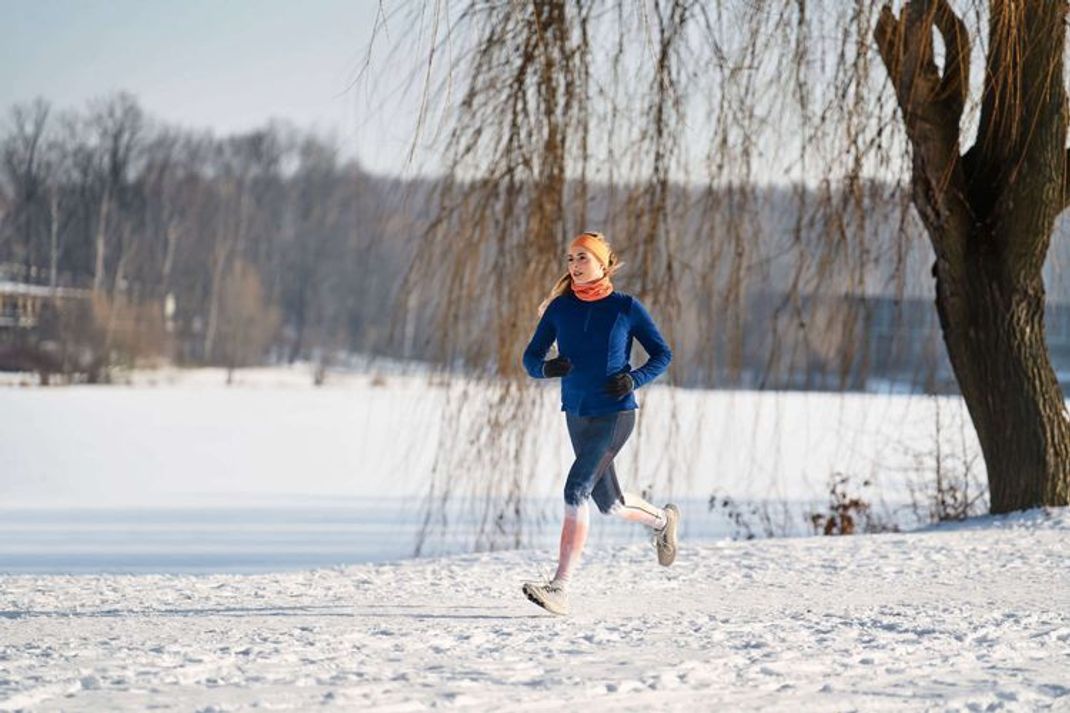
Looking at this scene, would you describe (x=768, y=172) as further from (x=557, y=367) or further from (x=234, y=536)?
(x=234, y=536)

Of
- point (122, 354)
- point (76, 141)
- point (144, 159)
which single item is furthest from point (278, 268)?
point (122, 354)

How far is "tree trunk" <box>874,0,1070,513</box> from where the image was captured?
303 inches

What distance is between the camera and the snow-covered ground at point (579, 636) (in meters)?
3.64

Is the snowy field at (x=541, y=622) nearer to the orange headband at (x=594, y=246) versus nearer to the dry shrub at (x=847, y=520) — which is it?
the dry shrub at (x=847, y=520)

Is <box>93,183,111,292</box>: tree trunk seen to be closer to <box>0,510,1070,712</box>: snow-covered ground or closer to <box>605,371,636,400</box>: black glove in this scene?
<box>0,510,1070,712</box>: snow-covered ground

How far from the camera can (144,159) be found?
1727 inches

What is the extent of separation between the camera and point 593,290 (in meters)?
4.87

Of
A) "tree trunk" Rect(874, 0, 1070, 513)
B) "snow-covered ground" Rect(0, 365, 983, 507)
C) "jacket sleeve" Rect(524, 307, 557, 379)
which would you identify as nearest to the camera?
"jacket sleeve" Rect(524, 307, 557, 379)

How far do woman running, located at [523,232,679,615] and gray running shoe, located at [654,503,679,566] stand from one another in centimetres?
47

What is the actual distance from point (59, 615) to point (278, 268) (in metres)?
43.3

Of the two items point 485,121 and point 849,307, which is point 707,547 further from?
point 485,121

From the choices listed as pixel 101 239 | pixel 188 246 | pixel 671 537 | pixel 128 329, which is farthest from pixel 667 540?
pixel 188 246

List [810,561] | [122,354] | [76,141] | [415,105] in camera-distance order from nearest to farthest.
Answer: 1. [810,561]
2. [415,105]
3. [122,354]
4. [76,141]

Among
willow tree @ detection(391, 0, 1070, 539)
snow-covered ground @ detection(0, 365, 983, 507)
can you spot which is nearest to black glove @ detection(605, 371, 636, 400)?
willow tree @ detection(391, 0, 1070, 539)
